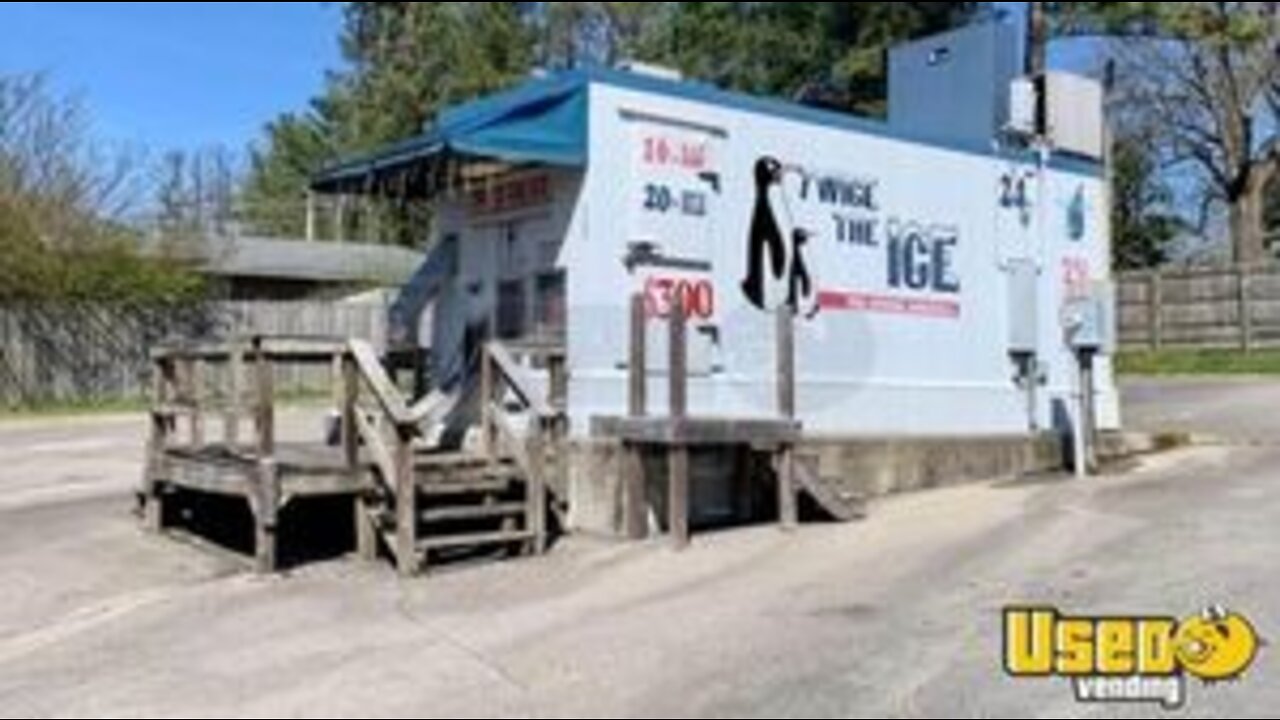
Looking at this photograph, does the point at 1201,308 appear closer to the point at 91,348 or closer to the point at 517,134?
the point at 91,348

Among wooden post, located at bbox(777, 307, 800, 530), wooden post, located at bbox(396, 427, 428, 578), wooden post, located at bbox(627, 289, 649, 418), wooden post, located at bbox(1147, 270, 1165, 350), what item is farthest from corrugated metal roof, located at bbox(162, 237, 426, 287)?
wooden post, located at bbox(396, 427, 428, 578)

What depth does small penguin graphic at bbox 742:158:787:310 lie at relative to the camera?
16562 mm

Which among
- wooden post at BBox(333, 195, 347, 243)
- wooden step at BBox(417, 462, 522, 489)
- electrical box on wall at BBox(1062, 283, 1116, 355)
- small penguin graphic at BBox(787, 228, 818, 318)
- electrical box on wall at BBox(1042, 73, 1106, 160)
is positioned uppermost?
wooden post at BBox(333, 195, 347, 243)

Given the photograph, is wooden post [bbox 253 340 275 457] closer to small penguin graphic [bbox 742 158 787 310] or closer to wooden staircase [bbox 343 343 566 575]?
wooden staircase [bbox 343 343 566 575]

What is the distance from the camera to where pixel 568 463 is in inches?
578

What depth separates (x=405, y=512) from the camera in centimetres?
1312

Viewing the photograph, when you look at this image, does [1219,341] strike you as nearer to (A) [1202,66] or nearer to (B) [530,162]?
(A) [1202,66]

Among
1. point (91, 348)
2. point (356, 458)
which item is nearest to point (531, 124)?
point (356, 458)

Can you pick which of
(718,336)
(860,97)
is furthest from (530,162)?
(860,97)

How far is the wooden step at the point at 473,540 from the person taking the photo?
1330cm

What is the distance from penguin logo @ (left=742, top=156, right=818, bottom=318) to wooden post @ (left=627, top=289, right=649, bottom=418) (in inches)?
76.8

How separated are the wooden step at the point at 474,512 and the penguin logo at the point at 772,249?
11.5 ft

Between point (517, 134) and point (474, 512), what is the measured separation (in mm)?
3217

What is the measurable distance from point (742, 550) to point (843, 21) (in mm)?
30435
